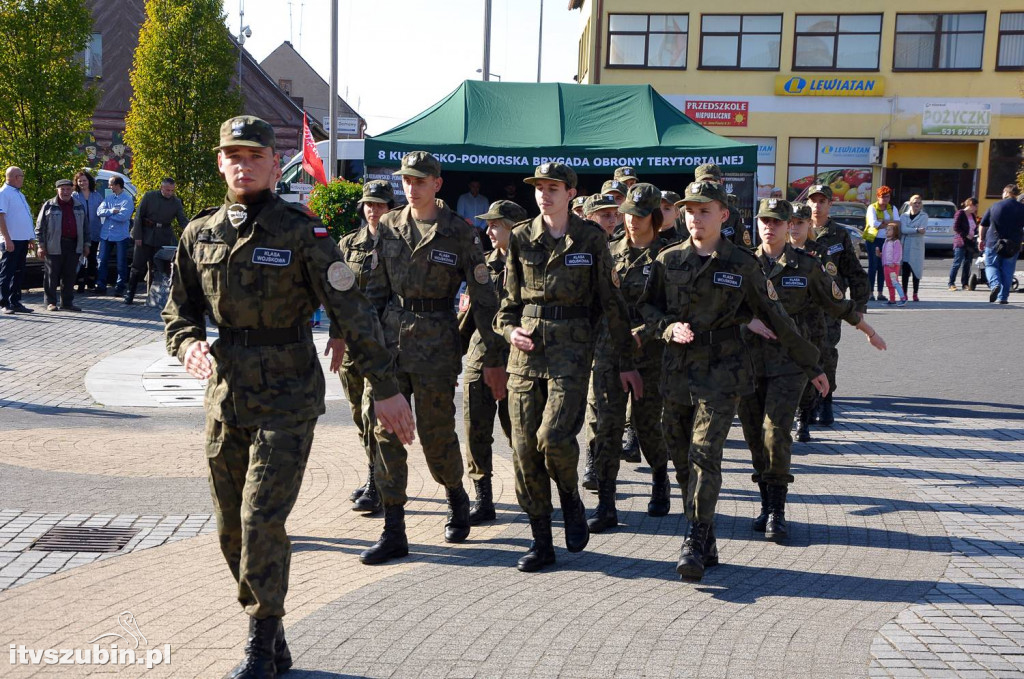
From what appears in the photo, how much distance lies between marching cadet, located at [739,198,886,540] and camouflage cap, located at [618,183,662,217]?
846mm

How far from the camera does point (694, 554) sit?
5.87 metres

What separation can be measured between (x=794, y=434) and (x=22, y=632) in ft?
23.1

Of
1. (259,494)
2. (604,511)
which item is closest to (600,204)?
(604,511)

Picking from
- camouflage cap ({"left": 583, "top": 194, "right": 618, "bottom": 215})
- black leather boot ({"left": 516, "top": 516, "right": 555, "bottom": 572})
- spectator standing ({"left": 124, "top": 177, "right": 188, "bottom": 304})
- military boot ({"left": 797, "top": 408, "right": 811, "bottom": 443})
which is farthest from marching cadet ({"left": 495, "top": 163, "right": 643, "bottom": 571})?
spectator standing ({"left": 124, "top": 177, "right": 188, "bottom": 304})

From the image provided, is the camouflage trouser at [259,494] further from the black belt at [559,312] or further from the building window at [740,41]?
the building window at [740,41]

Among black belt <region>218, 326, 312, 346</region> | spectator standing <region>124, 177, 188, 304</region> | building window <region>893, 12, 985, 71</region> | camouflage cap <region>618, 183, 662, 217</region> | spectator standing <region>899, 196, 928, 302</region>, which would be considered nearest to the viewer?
black belt <region>218, 326, 312, 346</region>

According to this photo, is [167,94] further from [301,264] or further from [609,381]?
[301,264]

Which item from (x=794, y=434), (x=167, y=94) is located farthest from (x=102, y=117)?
(x=794, y=434)

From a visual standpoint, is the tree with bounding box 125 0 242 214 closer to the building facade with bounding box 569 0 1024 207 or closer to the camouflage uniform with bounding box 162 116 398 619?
the building facade with bounding box 569 0 1024 207

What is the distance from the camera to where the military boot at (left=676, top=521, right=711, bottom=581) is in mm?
5793

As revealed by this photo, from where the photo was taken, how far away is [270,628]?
4.46m

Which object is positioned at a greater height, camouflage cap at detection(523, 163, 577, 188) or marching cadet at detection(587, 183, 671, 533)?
camouflage cap at detection(523, 163, 577, 188)

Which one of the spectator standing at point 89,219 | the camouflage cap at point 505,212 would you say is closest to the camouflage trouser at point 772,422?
the camouflage cap at point 505,212

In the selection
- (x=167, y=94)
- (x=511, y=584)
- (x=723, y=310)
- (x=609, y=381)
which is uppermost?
(x=167, y=94)
